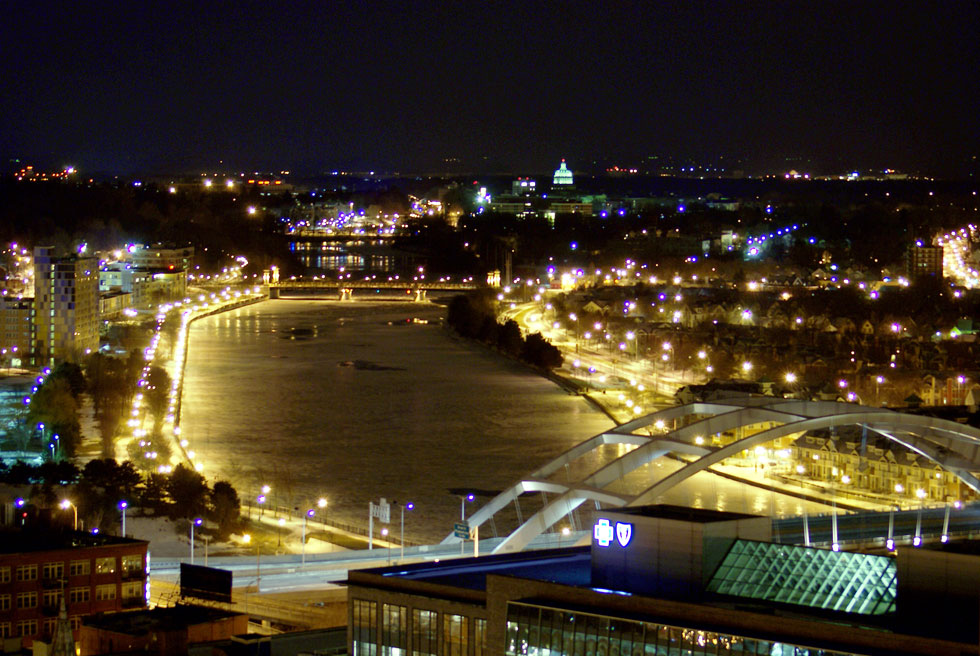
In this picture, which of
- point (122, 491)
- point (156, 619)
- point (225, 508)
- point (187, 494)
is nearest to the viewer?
point (156, 619)

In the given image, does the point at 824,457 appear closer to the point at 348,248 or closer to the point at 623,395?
the point at 623,395

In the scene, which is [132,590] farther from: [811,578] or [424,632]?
[811,578]

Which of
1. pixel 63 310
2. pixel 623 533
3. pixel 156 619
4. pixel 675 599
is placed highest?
pixel 623 533

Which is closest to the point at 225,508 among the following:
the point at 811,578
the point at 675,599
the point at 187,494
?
the point at 187,494

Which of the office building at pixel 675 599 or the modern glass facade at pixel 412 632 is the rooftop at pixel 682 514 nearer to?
the office building at pixel 675 599

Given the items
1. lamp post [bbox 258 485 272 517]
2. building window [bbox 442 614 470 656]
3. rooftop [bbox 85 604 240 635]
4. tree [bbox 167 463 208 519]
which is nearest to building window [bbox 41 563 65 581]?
rooftop [bbox 85 604 240 635]

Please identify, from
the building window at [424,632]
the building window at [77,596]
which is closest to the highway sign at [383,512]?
the building window at [77,596]
